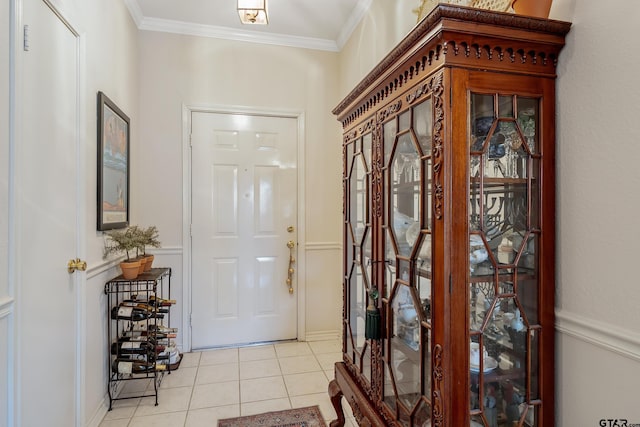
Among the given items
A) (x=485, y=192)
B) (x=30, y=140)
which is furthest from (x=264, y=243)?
(x=485, y=192)

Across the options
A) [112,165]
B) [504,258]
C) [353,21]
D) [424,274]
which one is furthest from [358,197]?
[353,21]

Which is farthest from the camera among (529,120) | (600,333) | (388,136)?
(388,136)

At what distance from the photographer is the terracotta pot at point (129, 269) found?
84.4 inches

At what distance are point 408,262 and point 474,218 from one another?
10.8 inches

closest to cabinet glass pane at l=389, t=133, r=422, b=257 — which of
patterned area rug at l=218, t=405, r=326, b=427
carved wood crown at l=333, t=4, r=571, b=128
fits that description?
carved wood crown at l=333, t=4, r=571, b=128

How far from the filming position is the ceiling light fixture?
217 cm

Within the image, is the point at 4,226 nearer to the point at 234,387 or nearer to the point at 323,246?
the point at 234,387

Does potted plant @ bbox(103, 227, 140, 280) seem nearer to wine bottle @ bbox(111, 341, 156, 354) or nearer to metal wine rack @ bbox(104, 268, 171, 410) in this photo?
metal wine rack @ bbox(104, 268, 171, 410)

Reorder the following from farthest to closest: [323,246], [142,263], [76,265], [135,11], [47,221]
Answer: [323,246]
[135,11]
[142,263]
[76,265]
[47,221]

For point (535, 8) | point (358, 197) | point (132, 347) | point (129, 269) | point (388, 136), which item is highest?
point (535, 8)

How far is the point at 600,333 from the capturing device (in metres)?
0.93

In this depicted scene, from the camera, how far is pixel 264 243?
317 cm

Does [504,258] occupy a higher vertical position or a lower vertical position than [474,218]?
lower

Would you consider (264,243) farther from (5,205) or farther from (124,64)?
(5,205)
